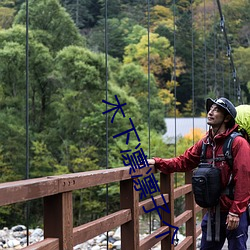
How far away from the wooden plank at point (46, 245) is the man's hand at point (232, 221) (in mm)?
690

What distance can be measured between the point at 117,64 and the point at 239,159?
1574cm

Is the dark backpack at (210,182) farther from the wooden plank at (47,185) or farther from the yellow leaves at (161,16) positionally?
the yellow leaves at (161,16)

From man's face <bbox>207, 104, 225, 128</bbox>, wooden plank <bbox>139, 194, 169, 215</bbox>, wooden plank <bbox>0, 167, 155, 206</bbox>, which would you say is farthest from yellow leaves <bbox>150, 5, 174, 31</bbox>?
wooden plank <bbox>0, 167, 155, 206</bbox>

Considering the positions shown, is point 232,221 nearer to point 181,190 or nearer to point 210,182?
point 210,182

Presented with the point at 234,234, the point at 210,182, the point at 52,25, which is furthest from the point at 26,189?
the point at 52,25

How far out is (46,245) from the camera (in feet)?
4.47

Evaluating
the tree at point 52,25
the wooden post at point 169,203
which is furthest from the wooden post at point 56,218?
the tree at point 52,25

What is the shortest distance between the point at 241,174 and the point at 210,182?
10 centimetres

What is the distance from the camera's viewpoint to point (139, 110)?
52.2 ft

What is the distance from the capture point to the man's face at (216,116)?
2.01 m

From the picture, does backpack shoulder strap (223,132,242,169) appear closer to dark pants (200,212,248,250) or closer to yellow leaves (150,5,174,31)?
dark pants (200,212,248,250)

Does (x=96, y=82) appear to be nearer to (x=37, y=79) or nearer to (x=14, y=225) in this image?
(x=37, y=79)

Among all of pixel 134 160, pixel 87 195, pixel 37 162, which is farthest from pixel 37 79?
pixel 134 160

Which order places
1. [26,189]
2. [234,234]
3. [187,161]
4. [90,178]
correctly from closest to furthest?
1. [26,189]
2. [90,178]
3. [234,234]
4. [187,161]
